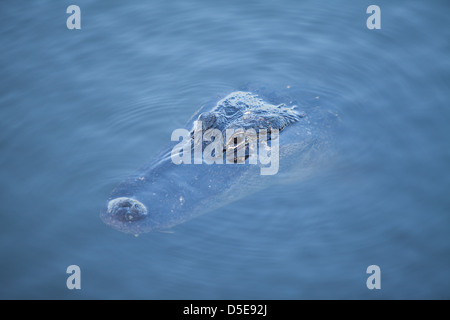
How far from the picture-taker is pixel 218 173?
19.4ft

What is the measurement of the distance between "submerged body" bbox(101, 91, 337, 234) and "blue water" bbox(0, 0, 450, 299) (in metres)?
0.18

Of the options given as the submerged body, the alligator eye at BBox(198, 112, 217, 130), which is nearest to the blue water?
the submerged body

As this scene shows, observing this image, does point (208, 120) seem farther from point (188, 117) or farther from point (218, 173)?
point (188, 117)

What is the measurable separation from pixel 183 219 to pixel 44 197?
1925 millimetres

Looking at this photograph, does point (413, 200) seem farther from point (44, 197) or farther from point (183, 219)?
point (44, 197)

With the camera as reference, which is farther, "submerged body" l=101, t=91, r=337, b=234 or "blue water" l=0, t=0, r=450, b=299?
"submerged body" l=101, t=91, r=337, b=234

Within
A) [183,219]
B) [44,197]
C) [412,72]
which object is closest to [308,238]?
[183,219]

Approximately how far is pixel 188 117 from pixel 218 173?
1597 mm

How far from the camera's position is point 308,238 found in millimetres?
5398

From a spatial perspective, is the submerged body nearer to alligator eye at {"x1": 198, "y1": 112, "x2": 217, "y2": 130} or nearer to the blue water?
alligator eye at {"x1": 198, "y1": 112, "x2": 217, "y2": 130}

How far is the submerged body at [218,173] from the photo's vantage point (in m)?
5.32

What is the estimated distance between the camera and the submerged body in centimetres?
532

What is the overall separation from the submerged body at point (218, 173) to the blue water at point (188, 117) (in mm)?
178

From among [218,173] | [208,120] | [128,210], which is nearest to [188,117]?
[208,120]
